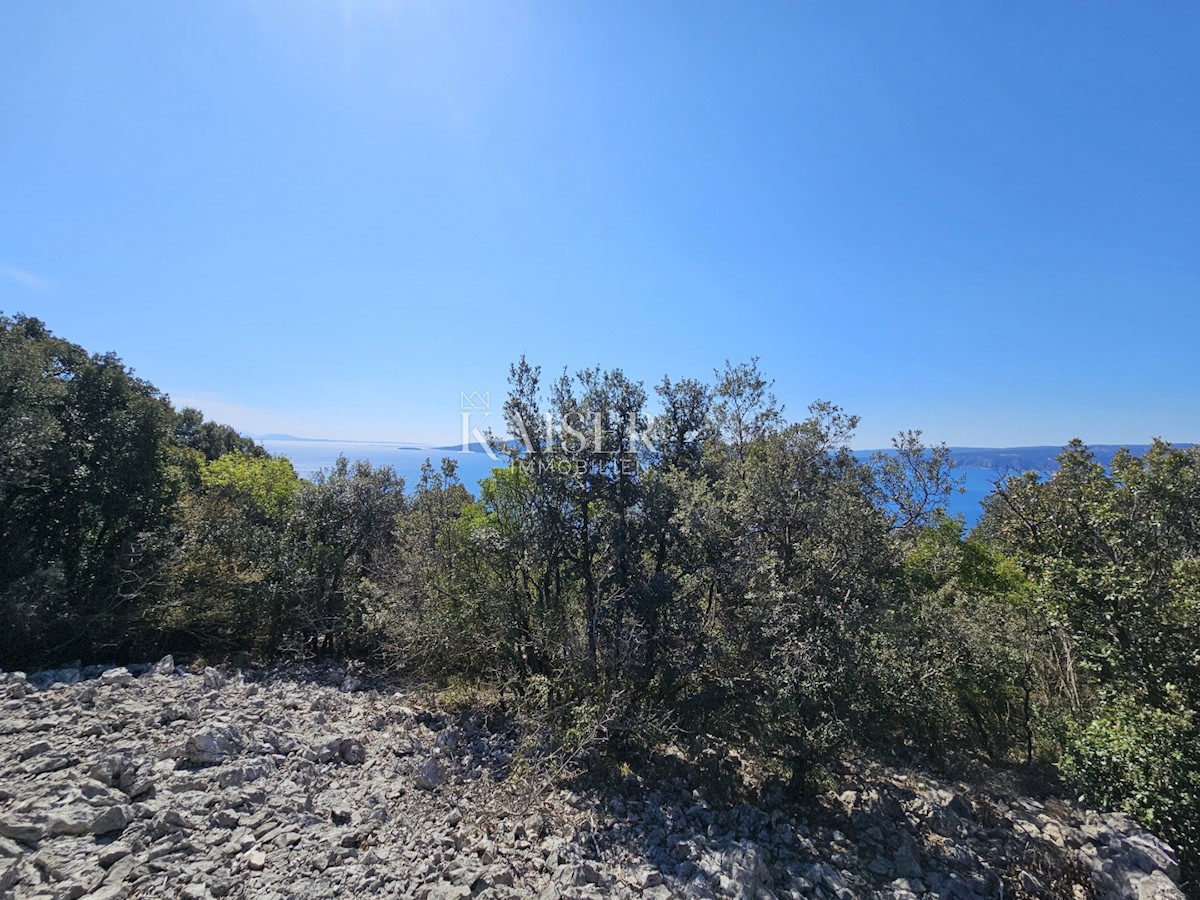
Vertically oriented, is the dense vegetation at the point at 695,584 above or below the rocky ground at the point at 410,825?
above

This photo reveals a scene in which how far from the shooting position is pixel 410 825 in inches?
260

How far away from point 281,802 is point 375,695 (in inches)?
183

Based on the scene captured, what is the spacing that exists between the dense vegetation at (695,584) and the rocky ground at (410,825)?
1018 millimetres

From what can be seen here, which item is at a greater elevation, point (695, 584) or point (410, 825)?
point (695, 584)

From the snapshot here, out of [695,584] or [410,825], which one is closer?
[410,825]

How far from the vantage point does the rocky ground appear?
5.35 metres

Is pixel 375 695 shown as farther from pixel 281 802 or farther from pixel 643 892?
pixel 643 892

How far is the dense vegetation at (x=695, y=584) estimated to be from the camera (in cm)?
740

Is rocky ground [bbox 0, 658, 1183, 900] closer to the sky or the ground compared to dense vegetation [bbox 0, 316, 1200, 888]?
closer to the ground

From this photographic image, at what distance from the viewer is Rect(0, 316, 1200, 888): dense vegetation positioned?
740 centimetres

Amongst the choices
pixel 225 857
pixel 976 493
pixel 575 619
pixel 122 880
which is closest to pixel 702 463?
pixel 575 619

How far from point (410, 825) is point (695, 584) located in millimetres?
5690

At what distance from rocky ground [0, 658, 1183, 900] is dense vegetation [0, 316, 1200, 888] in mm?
1018

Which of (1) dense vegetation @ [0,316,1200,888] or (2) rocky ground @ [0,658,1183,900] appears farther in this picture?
(1) dense vegetation @ [0,316,1200,888]
